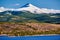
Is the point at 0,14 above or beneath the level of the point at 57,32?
above

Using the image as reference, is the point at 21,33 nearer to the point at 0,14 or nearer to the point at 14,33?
the point at 14,33

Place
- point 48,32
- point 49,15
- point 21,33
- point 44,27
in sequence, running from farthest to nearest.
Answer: point 49,15
point 44,27
point 48,32
point 21,33

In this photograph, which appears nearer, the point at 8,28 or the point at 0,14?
the point at 8,28

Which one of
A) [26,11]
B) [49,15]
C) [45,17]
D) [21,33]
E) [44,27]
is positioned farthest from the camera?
[26,11]

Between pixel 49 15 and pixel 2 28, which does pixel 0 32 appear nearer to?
pixel 2 28

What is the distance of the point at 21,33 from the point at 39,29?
20.2 feet

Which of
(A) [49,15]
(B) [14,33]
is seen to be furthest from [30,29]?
(A) [49,15]

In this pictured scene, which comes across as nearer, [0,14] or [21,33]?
[21,33]

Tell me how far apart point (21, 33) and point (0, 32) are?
5.11 meters

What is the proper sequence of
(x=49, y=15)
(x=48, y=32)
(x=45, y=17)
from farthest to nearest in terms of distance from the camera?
(x=45, y=17) → (x=49, y=15) → (x=48, y=32)

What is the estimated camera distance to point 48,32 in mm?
42969

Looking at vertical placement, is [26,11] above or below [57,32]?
above

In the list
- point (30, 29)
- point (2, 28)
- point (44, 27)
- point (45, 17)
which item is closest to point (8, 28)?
point (2, 28)

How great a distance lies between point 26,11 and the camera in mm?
80125
